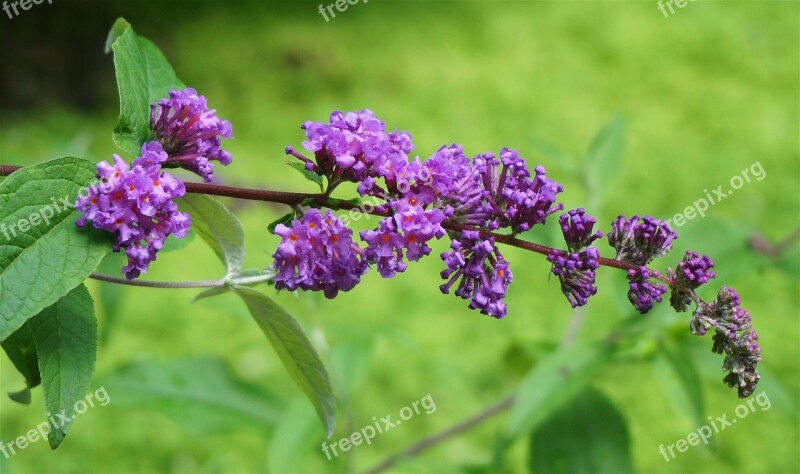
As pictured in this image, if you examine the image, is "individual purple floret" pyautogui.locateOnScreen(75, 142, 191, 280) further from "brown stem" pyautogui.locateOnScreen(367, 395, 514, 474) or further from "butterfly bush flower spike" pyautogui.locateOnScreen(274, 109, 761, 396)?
"brown stem" pyautogui.locateOnScreen(367, 395, 514, 474)

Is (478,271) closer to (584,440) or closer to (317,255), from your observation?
(317,255)

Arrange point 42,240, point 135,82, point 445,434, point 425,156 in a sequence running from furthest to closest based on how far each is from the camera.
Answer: point 425,156 < point 445,434 < point 135,82 < point 42,240

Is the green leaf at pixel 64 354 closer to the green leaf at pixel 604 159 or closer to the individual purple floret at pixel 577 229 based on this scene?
the individual purple floret at pixel 577 229

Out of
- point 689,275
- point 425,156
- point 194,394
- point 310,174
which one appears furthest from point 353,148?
point 425,156

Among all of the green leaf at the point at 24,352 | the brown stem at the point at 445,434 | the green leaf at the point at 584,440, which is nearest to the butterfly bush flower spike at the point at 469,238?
the green leaf at the point at 24,352

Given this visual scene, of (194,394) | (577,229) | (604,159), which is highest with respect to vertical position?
(604,159)

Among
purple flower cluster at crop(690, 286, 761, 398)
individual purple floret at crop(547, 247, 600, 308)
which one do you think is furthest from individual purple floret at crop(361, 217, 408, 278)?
purple flower cluster at crop(690, 286, 761, 398)
